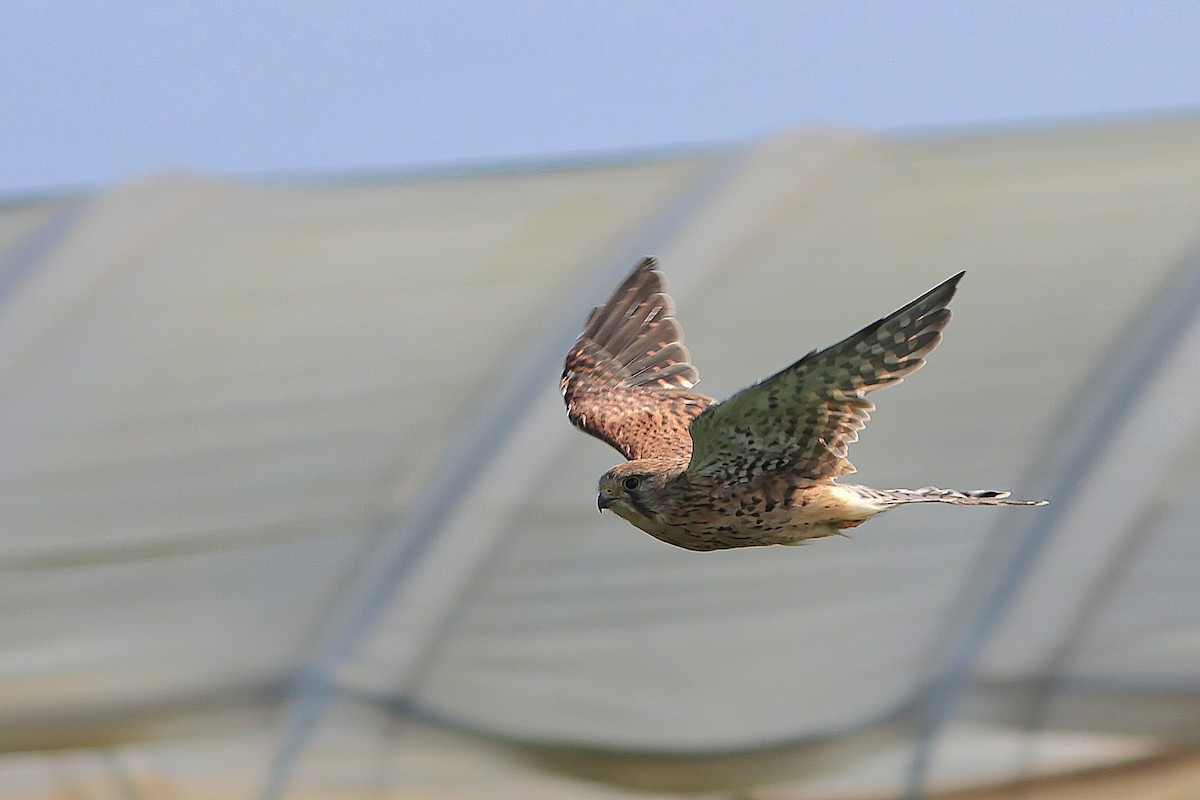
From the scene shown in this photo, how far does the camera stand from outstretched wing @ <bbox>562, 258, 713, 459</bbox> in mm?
4527

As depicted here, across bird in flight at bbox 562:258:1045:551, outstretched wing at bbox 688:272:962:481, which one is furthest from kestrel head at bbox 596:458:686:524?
outstretched wing at bbox 688:272:962:481

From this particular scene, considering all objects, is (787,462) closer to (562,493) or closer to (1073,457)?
(1073,457)

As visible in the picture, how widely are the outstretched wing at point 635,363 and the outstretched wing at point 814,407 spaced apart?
2.80 feet

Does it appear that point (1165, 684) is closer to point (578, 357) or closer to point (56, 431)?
point (578, 357)

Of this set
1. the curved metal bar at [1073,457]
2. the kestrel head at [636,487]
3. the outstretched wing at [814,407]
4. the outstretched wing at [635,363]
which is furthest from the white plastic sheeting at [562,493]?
the outstretched wing at [814,407]

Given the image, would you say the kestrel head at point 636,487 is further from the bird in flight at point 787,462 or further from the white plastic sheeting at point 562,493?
the white plastic sheeting at point 562,493

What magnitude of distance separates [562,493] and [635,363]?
98.2 inches

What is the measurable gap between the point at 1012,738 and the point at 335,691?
2.35 m

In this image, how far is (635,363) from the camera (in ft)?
15.6

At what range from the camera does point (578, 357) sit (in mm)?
4762

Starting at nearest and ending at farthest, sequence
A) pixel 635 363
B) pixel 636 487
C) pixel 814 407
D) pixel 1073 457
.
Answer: pixel 814 407 → pixel 636 487 → pixel 635 363 → pixel 1073 457

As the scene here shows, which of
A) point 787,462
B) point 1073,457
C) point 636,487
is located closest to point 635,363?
point 636,487

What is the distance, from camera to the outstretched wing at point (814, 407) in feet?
10.9

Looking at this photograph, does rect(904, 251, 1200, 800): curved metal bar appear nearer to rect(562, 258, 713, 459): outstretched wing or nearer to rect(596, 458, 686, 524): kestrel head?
rect(562, 258, 713, 459): outstretched wing
